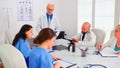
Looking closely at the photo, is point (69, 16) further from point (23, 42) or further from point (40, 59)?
point (40, 59)

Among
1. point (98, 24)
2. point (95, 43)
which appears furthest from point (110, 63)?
point (98, 24)

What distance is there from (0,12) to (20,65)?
147 inches

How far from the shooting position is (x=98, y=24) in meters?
5.03

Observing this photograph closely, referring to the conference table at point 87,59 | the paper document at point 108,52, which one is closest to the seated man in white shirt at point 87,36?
the paper document at point 108,52

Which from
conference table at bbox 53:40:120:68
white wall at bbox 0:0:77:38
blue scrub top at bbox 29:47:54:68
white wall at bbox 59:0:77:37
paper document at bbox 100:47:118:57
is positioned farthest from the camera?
white wall at bbox 59:0:77:37

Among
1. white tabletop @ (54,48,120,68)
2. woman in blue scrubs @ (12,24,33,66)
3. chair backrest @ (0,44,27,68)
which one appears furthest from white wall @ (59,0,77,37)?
chair backrest @ (0,44,27,68)

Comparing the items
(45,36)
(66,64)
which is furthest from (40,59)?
(66,64)

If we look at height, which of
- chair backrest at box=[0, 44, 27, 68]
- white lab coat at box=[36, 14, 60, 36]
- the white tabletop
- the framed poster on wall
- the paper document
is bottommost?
the white tabletop

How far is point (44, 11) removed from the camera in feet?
17.5

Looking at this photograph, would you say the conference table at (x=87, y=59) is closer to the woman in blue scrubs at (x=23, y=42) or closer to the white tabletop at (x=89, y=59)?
the white tabletop at (x=89, y=59)

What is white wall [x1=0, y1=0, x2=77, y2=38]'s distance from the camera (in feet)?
17.0

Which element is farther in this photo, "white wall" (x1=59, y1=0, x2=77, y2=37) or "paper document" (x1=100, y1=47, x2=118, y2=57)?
"white wall" (x1=59, y1=0, x2=77, y2=37)

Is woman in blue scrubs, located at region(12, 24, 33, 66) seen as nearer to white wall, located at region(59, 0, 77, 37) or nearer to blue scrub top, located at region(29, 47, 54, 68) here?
blue scrub top, located at region(29, 47, 54, 68)

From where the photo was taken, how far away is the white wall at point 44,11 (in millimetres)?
5172
